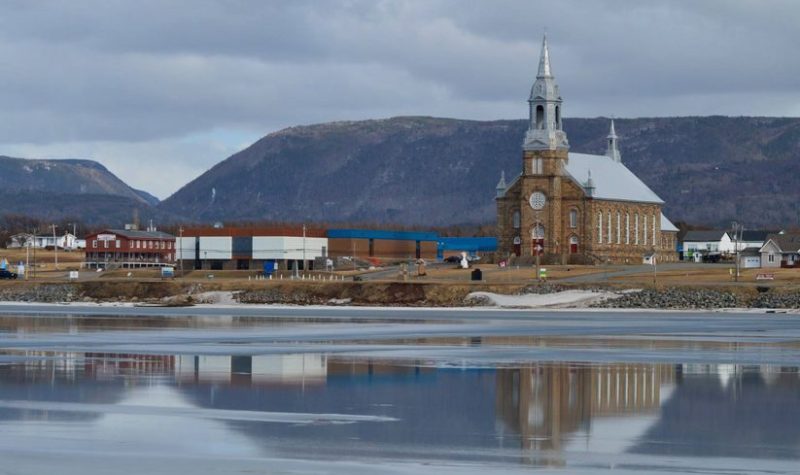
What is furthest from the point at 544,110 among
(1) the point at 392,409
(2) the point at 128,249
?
(1) the point at 392,409

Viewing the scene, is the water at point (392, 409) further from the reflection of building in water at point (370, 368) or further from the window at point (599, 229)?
the window at point (599, 229)

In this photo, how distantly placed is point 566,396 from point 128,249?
140345 millimetres

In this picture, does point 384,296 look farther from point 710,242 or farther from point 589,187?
point 710,242

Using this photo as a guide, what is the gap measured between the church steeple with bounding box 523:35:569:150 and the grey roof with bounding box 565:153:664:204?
4113 mm

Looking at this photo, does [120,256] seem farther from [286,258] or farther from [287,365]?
[287,365]

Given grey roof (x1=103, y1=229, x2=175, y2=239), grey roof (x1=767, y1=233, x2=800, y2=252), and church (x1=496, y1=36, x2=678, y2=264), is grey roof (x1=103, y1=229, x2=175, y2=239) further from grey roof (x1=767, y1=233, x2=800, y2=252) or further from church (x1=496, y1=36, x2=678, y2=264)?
grey roof (x1=767, y1=233, x2=800, y2=252)

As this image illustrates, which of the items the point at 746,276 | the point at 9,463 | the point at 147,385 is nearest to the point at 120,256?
the point at 746,276

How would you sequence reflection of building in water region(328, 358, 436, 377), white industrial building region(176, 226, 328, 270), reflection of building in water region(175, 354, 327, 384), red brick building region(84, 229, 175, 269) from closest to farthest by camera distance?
reflection of building in water region(175, 354, 327, 384) → reflection of building in water region(328, 358, 436, 377) → white industrial building region(176, 226, 328, 270) → red brick building region(84, 229, 175, 269)

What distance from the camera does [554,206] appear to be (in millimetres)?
Answer: 131250

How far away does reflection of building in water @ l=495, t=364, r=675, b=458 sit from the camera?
1116 inches

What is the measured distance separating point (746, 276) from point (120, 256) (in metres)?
86.2

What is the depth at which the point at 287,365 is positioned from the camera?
1649 inches

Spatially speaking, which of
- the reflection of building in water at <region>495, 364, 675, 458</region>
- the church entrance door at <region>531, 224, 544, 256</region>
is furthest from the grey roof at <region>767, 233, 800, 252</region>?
the reflection of building in water at <region>495, 364, 675, 458</region>

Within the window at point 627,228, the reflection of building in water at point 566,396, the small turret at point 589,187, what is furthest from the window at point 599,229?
the reflection of building in water at point 566,396
